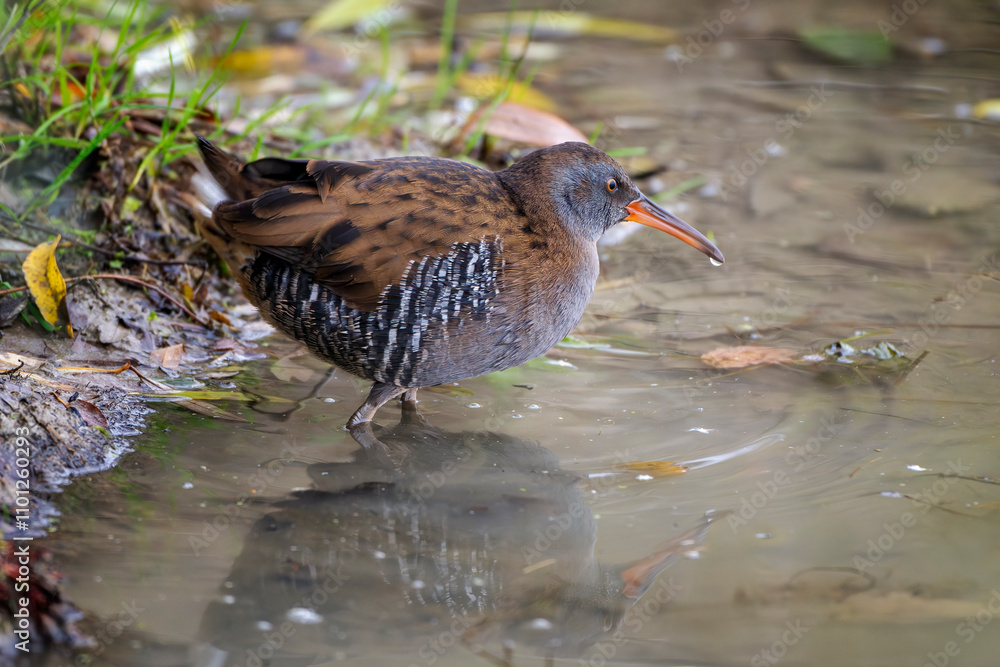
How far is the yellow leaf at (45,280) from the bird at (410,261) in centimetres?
62

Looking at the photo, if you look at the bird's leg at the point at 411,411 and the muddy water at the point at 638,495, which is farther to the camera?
the bird's leg at the point at 411,411

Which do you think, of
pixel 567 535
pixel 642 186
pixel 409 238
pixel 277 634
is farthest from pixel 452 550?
pixel 642 186

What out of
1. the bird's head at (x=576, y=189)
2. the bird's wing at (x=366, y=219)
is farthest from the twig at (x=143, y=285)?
the bird's head at (x=576, y=189)

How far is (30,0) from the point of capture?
346 centimetres

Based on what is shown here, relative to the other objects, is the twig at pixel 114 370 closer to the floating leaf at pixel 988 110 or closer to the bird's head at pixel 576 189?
the bird's head at pixel 576 189

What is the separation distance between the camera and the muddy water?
97.1 inches

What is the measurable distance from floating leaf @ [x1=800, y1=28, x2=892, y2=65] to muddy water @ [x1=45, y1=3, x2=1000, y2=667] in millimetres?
2740

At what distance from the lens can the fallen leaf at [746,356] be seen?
400cm

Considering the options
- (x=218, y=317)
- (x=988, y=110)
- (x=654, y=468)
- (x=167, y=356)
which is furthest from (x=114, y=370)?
(x=988, y=110)

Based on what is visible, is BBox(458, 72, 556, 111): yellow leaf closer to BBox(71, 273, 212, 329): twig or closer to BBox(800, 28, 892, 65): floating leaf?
BBox(800, 28, 892, 65): floating leaf

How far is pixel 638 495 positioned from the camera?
3113mm

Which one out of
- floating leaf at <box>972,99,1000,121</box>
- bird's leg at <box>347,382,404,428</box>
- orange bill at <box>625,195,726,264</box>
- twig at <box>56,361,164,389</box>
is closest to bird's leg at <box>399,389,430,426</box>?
bird's leg at <box>347,382,404,428</box>

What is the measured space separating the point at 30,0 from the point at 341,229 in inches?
56.2

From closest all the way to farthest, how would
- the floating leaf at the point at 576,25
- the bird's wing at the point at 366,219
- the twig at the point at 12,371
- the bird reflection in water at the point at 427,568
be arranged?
the bird reflection in water at the point at 427,568, the twig at the point at 12,371, the bird's wing at the point at 366,219, the floating leaf at the point at 576,25
